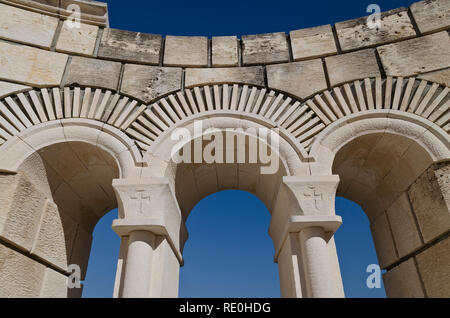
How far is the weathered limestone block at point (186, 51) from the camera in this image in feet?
13.0

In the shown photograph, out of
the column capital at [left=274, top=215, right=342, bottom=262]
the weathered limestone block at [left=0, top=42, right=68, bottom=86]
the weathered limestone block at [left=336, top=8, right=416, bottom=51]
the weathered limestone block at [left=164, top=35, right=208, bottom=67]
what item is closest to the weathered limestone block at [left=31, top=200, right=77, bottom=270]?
the weathered limestone block at [left=0, top=42, right=68, bottom=86]

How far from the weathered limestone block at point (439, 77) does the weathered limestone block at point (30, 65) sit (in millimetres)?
4133

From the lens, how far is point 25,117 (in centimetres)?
336

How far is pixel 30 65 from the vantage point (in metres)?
3.71

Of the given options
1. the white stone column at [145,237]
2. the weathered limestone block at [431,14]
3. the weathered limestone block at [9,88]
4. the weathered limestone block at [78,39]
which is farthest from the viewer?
the weathered limestone block at [78,39]

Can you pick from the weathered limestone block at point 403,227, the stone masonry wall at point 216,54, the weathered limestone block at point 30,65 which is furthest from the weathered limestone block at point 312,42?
the weathered limestone block at point 30,65

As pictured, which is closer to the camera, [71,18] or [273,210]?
[273,210]

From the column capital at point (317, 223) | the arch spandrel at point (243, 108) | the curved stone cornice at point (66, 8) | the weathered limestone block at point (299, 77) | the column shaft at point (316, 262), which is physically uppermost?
the curved stone cornice at point (66, 8)

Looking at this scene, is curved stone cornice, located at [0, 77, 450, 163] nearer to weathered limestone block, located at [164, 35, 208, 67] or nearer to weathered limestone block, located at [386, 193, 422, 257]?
weathered limestone block, located at [164, 35, 208, 67]

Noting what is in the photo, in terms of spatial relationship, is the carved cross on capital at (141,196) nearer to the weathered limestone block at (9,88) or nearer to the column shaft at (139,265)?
the column shaft at (139,265)

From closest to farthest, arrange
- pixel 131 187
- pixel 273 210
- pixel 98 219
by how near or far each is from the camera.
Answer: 1. pixel 131 187
2. pixel 273 210
3. pixel 98 219
